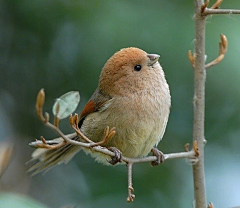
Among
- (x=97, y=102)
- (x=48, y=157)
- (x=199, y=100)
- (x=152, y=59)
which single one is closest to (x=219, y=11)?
(x=199, y=100)

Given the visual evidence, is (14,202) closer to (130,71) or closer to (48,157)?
(130,71)

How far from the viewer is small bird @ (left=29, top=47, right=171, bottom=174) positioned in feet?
11.1

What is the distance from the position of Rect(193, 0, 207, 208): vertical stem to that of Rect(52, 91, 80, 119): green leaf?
0.90 m

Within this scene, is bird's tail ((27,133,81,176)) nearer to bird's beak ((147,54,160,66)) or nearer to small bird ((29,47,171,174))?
small bird ((29,47,171,174))

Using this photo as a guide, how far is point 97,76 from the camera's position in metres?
4.38

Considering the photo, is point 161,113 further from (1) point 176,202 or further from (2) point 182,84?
(1) point 176,202

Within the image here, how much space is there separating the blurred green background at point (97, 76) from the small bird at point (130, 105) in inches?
21.5

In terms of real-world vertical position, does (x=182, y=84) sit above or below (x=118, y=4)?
below

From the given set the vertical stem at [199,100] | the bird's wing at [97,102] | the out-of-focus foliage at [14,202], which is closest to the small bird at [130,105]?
the bird's wing at [97,102]

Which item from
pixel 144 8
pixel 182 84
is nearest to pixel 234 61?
pixel 182 84

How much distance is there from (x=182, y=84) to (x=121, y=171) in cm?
99

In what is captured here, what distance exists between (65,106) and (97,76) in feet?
7.28

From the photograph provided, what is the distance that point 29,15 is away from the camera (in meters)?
4.48

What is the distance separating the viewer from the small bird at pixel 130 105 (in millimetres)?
3377
